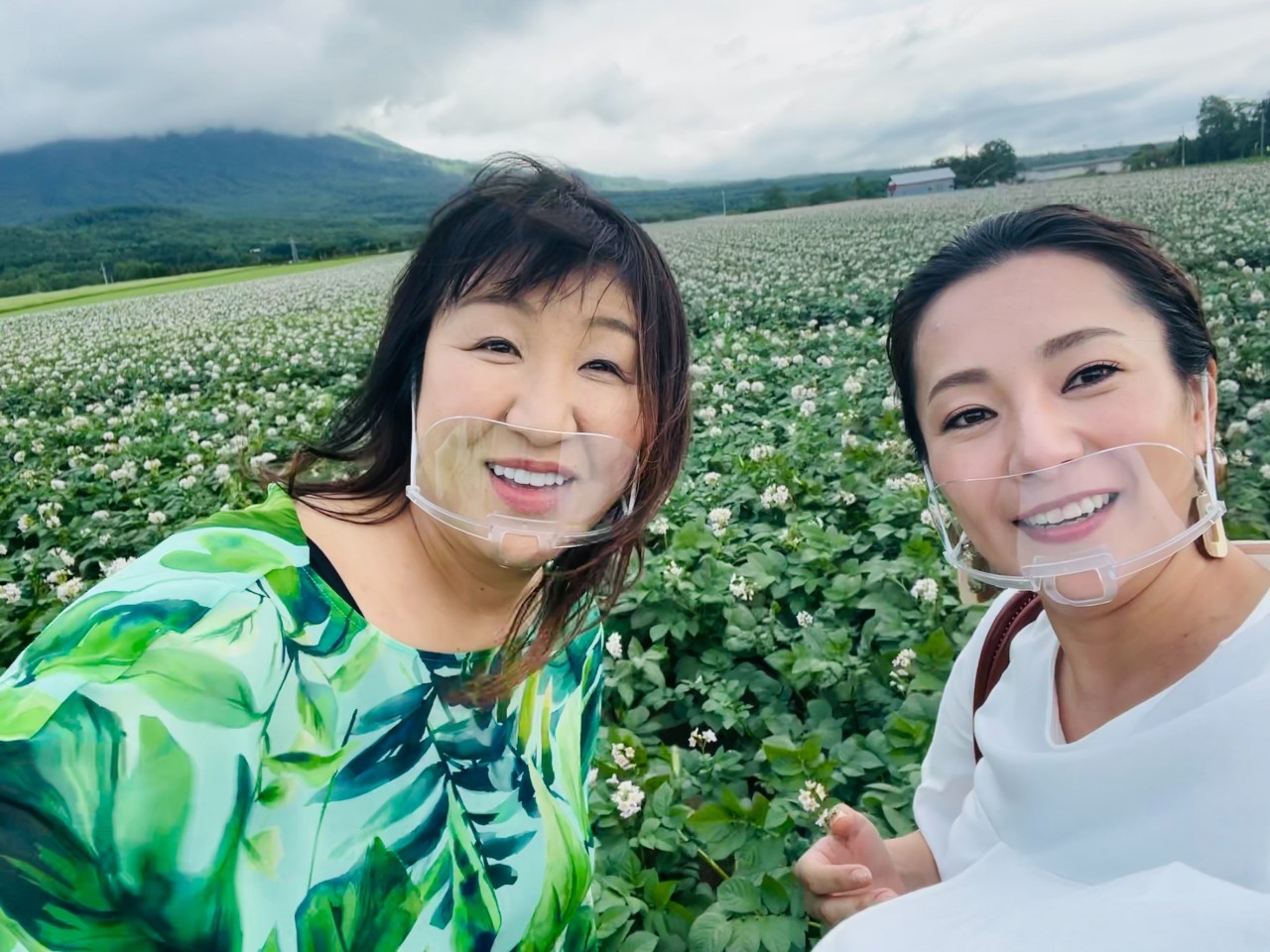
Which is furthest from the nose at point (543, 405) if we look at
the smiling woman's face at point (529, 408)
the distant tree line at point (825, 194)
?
the distant tree line at point (825, 194)

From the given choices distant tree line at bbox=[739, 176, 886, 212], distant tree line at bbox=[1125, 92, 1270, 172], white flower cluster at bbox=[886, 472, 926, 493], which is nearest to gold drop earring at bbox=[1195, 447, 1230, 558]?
white flower cluster at bbox=[886, 472, 926, 493]

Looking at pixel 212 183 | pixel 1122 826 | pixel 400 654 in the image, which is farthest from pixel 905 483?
pixel 212 183

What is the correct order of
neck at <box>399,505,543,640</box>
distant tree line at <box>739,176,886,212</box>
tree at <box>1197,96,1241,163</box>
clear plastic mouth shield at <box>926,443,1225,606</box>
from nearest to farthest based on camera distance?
1. clear plastic mouth shield at <box>926,443,1225,606</box>
2. neck at <box>399,505,543,640</box>
3. tree at <box>1197,96,1241,163</box>
4. distant tree line at <box>739,176,886,212</box>

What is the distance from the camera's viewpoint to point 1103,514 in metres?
0.98

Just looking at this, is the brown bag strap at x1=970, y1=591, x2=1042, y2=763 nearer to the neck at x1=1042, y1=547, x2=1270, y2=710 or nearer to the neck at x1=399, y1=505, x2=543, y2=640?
the neck at x1=1042, y1=547, x2=1270, y2=710

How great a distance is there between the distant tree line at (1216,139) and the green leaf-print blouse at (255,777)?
12.1 feet

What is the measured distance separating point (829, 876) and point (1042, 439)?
805 mm

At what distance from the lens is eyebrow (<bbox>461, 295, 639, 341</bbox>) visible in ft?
3.76

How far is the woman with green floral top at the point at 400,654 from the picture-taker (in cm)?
75

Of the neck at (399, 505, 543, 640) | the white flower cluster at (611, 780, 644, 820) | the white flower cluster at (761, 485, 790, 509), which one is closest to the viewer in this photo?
the neck at (399, 505, 543, 640)

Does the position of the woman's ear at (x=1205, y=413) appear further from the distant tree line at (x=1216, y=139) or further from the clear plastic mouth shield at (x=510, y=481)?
the distant tree line at (x=1216, y=139)

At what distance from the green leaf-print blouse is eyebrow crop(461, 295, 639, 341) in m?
0.40

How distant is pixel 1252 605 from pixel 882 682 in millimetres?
1331

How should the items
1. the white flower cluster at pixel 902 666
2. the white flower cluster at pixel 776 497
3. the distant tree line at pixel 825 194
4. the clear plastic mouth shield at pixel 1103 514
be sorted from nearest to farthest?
the clear plastic mouth shield at pixel 1103 514 < the white flower cluster at pixel 902 666 < the white flower cluster at pixel 776 497 < the distant tree line at pixel 825 194
